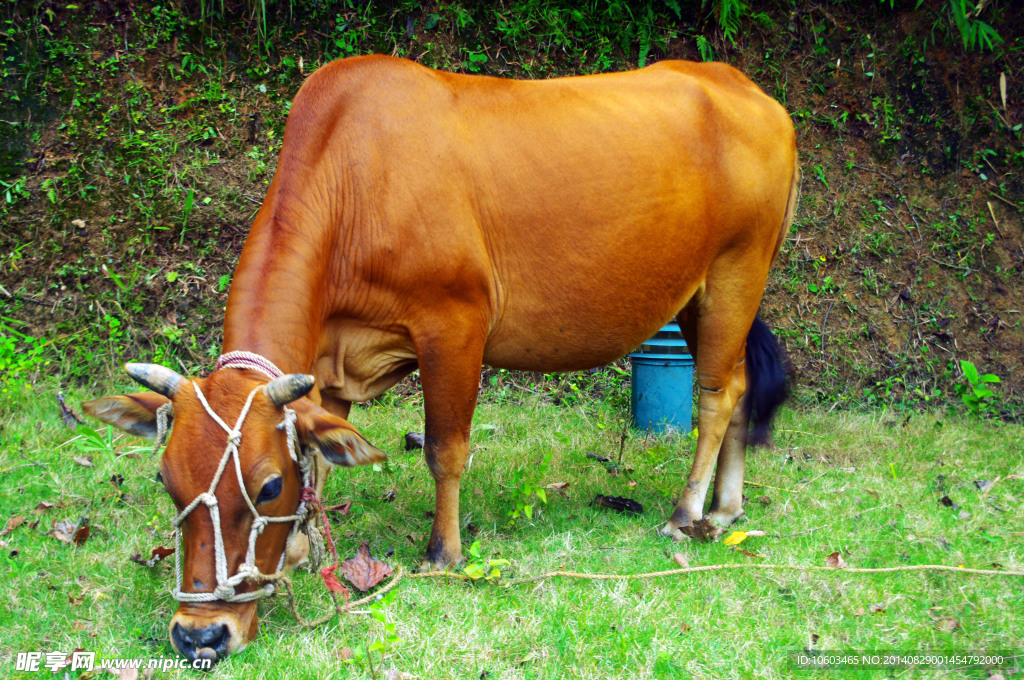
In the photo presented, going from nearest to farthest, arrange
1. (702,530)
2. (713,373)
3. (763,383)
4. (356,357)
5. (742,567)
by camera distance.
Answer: (356,357) < (742,567) < (702,530) < (713,373) < (763,383)

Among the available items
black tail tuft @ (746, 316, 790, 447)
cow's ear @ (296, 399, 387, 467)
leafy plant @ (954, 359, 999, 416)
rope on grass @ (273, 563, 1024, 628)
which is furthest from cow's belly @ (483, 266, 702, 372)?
leafy plant @ (954, 359, 999, 416)

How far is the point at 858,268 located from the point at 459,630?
551cm

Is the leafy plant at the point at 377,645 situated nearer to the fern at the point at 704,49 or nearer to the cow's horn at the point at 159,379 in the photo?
the cow's horn at the point at 159,379

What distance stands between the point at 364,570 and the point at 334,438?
1031 millimetres

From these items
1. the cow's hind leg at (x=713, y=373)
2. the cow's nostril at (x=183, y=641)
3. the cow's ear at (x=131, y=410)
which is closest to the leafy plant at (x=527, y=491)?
the cow's hind leg at (x=713, y=373)

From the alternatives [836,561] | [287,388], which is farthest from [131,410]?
[836,561]

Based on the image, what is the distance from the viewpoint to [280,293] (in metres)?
3.30

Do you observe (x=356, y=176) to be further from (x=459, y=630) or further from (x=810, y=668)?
(x=810, y=668)

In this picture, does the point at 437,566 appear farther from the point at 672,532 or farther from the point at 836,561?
the point at 836,561

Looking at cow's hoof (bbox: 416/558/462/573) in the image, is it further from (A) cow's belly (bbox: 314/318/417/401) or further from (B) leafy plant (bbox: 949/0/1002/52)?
(B) leafy plant (bbox: 949/0/1002/52)

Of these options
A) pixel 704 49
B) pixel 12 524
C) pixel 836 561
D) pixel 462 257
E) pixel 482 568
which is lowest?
pixel 12 524

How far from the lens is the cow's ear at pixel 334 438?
2982mm

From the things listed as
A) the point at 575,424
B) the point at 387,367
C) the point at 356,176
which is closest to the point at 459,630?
the point at 387,367

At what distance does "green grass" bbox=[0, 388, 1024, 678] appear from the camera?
10.4ft
